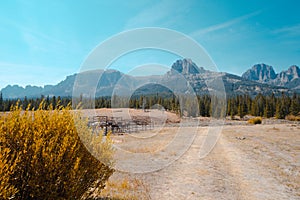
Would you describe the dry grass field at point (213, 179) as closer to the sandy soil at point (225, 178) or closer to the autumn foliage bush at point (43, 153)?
the sandy soil at point (225, 178)

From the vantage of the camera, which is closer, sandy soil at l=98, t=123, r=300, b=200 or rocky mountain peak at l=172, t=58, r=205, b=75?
sandy soil at l=98, t=123, r=300, b=200

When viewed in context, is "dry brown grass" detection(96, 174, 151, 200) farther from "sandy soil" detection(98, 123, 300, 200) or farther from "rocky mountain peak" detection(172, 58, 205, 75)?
"rocky mountain peak" detection(172, 58, 205, 75)

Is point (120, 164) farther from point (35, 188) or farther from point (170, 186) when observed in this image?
point (35, 188)

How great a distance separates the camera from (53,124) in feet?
17.5

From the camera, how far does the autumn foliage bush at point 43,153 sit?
15.6 ft

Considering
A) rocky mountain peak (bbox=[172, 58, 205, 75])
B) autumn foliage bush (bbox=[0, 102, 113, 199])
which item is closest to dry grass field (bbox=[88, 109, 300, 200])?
autumn foliage bush (bbox=[0, 102, 113, 199])

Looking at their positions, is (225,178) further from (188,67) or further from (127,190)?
(188,67)

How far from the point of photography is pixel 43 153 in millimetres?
4828

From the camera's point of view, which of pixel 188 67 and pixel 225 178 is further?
pixel 188 67

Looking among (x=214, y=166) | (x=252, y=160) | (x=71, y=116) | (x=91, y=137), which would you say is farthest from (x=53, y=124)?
(x=252, y=160)

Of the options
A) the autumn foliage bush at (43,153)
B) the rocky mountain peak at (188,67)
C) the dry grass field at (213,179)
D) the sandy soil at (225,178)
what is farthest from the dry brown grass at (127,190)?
the rocky mountain peak at (188,67)

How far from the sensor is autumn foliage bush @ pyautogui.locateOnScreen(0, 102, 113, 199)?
4.75 meters

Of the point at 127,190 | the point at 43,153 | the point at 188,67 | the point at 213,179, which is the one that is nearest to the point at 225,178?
the point at 213,179

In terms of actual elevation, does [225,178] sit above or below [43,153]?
below
